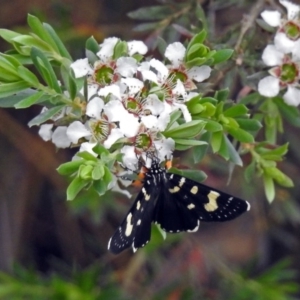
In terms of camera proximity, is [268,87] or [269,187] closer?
[268,87]

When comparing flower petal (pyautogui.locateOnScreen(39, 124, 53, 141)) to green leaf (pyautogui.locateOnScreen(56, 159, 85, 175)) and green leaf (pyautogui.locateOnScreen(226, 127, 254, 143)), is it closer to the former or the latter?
green leaf (pyautogui.locateOnScreen(56, 159, 85, 175))

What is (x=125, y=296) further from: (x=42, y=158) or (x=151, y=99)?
(x=151, y=99)

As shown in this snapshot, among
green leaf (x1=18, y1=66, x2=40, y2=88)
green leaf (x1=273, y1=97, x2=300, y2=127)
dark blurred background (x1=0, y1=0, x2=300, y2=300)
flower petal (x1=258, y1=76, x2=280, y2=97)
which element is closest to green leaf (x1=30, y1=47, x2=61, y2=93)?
green leaf (x1=18, y1=66, x2=40, y2=88)

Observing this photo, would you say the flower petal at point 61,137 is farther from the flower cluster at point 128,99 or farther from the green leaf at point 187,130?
the green leaf at point 187,130

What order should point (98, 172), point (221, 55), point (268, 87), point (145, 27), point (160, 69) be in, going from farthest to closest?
1. point (145, 27)
2. point (268, 87)
3. point (221, 55)
4. point (160, 69)
5. point (98, 172)

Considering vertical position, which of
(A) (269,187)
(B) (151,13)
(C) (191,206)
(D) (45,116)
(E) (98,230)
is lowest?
(E) (98,230)

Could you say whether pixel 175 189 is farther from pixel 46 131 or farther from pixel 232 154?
pixel 46 131

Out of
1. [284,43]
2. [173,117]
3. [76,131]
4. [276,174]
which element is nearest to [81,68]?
[76,131]
